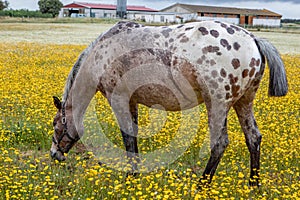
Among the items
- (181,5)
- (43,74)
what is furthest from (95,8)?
(43,74)

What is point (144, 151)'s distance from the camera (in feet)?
24.0

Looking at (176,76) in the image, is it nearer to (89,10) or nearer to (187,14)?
(187,14)

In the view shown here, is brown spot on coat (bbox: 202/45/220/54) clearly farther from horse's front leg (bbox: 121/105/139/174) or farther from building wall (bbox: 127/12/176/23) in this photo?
building wall (bbox: 127/12/176/23)

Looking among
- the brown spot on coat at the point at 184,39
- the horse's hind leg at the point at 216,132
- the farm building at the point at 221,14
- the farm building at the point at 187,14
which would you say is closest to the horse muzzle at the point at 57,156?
the horse's hind leg at the point at 216,132

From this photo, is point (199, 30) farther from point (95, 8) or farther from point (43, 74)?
point (95, 8)

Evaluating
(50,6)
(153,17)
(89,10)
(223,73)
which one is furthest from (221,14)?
(223,73)

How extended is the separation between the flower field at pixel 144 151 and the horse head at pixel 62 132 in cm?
19

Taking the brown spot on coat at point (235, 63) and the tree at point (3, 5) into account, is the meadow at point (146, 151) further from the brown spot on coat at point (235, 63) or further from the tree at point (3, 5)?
the tree at point (3, 5)

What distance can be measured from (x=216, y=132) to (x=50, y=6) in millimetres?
97798

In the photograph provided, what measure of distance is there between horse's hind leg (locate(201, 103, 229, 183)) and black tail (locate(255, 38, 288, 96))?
86cm

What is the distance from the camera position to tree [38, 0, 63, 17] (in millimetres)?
97000

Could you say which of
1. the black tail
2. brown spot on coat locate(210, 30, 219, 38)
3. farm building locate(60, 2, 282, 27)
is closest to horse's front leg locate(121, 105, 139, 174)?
brown spot on coat locate(210, 30, 219, 38)

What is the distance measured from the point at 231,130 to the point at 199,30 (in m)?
3.38

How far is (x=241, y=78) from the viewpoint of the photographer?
5.55 meters
